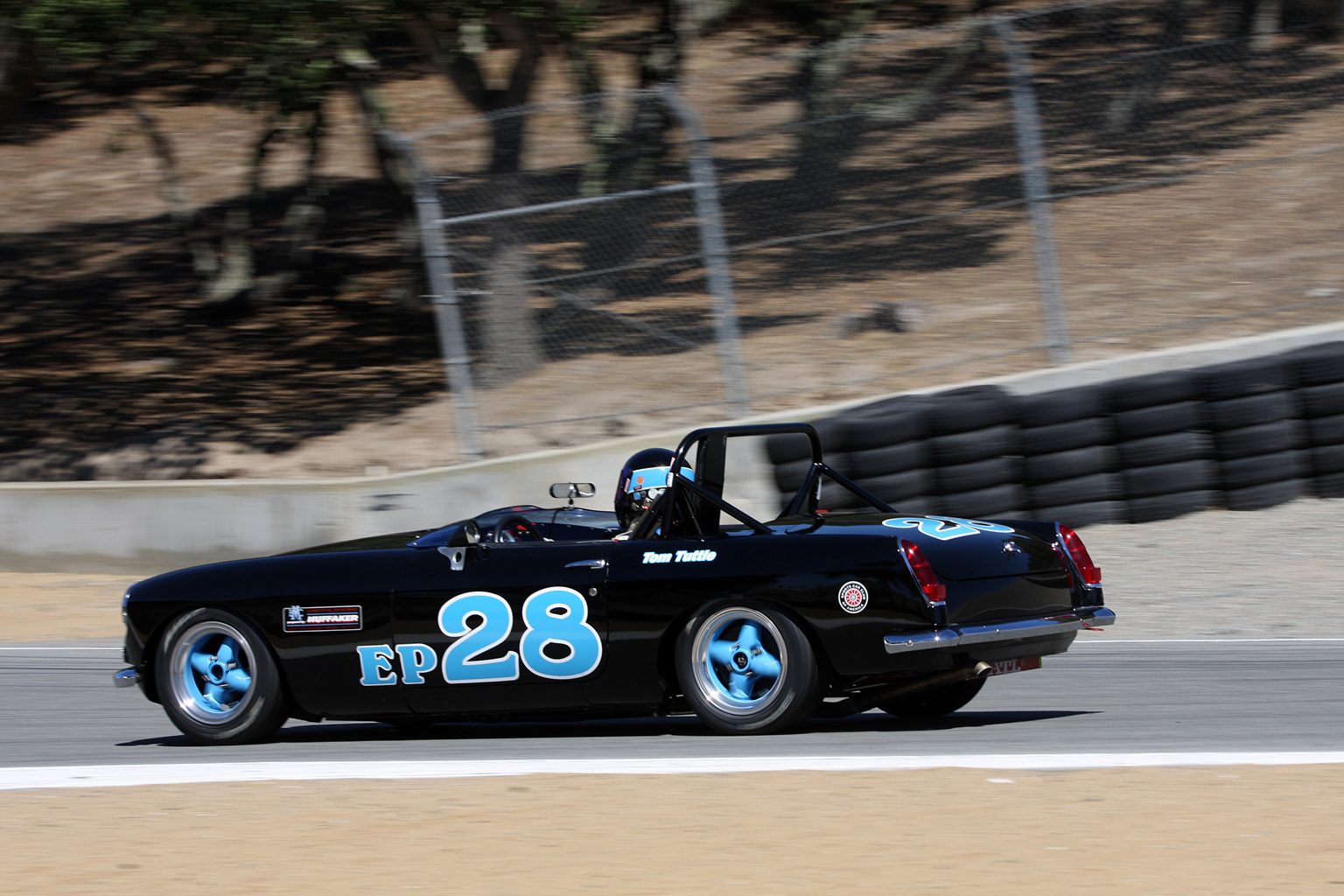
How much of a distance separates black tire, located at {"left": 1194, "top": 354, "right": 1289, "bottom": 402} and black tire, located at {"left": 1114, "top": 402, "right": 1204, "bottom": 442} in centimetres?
13

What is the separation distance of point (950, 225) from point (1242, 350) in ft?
7.64

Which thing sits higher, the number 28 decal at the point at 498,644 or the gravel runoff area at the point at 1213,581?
the number 28 decal at the point at 498,644

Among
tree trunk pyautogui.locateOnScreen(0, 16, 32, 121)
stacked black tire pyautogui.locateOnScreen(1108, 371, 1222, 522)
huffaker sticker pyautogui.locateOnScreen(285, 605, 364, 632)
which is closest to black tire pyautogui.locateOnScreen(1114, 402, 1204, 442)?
stacked black tire pyautogui.locateOnScreen(1108, 371, 1222, 522)

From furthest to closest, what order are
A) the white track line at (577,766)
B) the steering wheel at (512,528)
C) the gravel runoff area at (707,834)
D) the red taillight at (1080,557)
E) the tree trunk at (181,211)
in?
the tree trunk at (181,211) → the steering wheel at (512,528) → the red taillight at (1080,557) → the white track line at (577,766) → the gravel runoff area at (707,834)

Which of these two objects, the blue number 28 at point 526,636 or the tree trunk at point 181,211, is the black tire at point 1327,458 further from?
the tree trunk at point 181,211

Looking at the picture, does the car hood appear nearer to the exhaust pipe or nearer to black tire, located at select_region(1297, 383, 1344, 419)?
the exhaust pipe

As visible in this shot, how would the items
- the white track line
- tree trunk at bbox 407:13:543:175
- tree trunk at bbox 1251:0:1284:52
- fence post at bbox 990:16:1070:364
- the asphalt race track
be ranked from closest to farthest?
the white track line < the asphalt race track < fence post at bbox 990:16:1070:364 < tree trunk at bbox 1251:0:1284:52 < tree trunk at bbox 407:13:543:175

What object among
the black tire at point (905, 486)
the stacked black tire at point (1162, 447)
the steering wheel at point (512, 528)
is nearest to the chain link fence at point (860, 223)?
the stacked black tire at point (1162, 447)

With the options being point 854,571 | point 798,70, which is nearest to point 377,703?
point 854,571

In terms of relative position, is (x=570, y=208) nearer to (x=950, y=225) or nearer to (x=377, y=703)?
(x=950, y=225)

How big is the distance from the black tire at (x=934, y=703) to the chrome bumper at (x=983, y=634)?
0.73 metres

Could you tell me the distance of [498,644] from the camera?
6.27m

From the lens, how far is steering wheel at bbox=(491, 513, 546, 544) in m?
6.64

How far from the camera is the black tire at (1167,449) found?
1084cm
